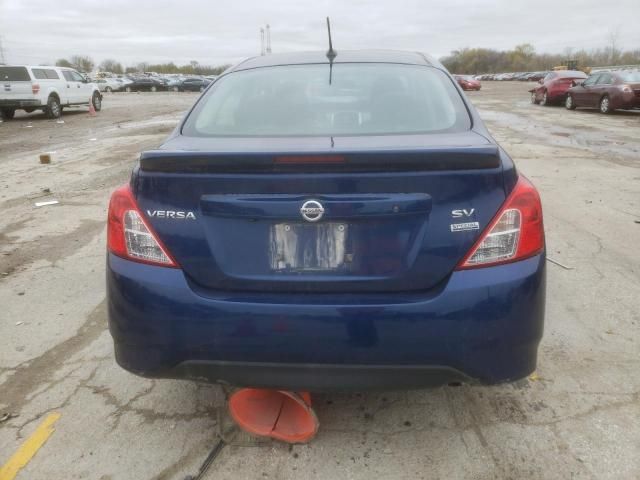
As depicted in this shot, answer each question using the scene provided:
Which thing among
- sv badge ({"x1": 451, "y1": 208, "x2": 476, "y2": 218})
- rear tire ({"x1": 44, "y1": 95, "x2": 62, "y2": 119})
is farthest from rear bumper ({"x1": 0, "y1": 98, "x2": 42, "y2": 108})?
sv badge ({"x1": 451, "y1": 208, "x2": 476, "y2": 218})

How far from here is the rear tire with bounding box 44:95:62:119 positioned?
2017 cm

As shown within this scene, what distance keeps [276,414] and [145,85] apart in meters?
56.7

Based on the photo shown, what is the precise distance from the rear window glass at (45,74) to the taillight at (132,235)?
793 inches

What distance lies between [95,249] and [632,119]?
17798 millimetres

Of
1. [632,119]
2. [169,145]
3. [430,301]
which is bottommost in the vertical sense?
[632,119]

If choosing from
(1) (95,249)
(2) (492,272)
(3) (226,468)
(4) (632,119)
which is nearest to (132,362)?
(3) (226,468)

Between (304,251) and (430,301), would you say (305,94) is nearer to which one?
(304,251)

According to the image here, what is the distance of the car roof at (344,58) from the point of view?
3.29m

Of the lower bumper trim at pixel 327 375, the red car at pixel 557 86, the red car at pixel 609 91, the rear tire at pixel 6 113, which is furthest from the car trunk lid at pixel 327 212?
the red car at pixel 557 86

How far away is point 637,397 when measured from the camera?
279cm

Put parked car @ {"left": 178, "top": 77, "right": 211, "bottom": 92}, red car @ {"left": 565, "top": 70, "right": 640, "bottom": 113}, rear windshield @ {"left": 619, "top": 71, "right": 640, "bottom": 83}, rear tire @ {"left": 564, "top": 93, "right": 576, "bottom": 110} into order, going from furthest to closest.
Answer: parked car @ {"left": 178, "top": 77, "right": 211, "bottom": 92}
rear tire @ {"left": 564, "top": 93, "right": 576, "bottom": 110}
rear windshield @ {"left": 619, "top": 71, "right": 640, "bottom": 83}
red car @ {"left": 565, "top": 70, "right": 640, "bottom": 113}

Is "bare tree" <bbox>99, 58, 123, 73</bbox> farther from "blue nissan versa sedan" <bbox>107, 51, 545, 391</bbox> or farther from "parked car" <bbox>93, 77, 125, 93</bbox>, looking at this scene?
"blue nissan versa sedan" <bbox>107, 51, 545, 391</bbox>

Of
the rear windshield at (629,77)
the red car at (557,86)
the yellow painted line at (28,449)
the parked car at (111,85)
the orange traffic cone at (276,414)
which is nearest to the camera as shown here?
the yellow painted line at (28,449)

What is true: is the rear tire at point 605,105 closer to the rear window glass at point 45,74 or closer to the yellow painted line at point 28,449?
the rear window glass at point 45,74
